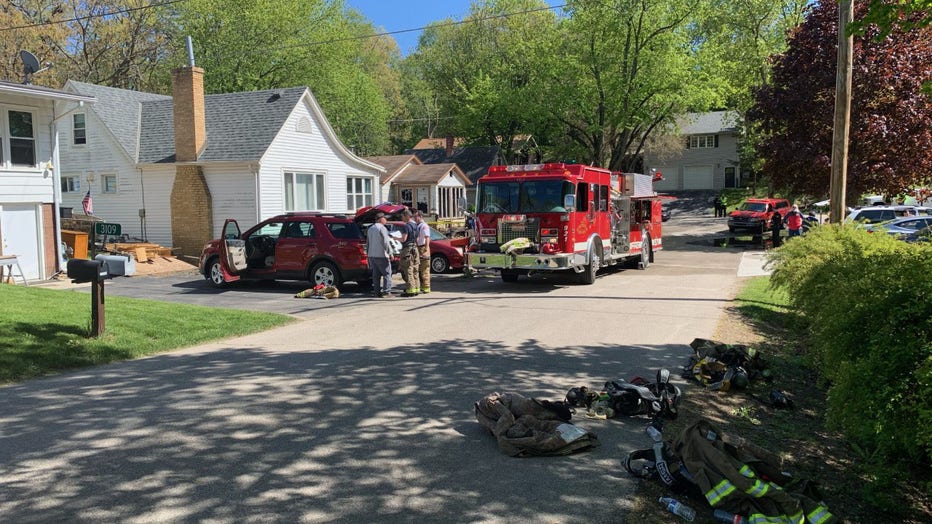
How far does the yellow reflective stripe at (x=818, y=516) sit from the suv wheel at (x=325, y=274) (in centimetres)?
1264

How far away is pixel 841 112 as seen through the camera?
43.9 feet

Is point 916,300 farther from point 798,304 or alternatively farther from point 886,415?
point 798,304

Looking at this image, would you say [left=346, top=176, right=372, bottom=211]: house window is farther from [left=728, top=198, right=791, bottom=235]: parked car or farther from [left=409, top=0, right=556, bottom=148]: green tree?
[left=728, top=198, right=791, bottom=235]: parked car

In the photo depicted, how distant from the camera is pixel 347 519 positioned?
4.19m

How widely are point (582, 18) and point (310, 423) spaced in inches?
1265

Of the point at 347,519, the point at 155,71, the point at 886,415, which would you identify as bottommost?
the point at 347,519

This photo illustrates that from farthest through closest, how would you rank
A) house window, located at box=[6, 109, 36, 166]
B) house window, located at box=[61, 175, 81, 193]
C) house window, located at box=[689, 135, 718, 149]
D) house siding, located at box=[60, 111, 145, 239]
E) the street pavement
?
1. house window, located at box=[689, 135, 718, 149]
2. house window, located at box=[61, 175, 81, 193]
3. house siding, located at box=[60, 111, 145, 239]
4. house window, located at box=[6, 109, 36, 166]
5. the street pavement

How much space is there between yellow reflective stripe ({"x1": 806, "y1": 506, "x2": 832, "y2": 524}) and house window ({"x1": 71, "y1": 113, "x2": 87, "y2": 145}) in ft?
90.0

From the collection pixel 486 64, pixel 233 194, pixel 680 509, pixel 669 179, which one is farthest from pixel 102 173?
pixel 669 179

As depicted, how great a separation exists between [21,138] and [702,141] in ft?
178

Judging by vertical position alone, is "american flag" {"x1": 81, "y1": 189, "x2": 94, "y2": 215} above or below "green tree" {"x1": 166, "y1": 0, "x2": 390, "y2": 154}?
below

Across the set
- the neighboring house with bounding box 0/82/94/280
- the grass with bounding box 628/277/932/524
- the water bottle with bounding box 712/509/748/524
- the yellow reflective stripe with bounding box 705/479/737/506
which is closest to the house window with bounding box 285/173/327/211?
the neighboring house with bounding box 0/82/94/280

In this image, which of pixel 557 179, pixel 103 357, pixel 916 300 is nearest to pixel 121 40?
pixel 557 179

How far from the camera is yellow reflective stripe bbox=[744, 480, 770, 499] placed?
4074mm
